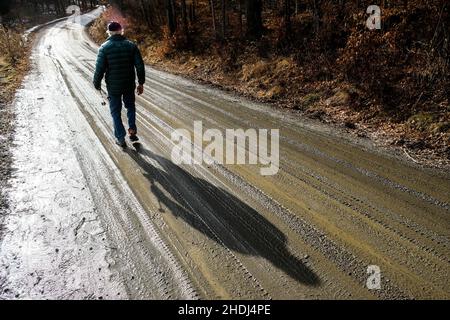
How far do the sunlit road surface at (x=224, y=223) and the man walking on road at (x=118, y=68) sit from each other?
0.74 meters

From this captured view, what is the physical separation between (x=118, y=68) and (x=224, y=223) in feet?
12.0

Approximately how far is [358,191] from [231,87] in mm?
7693

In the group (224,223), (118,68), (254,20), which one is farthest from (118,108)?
(254,20)

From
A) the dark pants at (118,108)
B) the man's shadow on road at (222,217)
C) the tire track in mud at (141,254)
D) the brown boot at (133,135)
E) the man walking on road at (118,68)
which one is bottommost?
the man's shadow on road at (222,217)

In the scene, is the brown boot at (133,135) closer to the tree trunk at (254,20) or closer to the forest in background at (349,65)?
the forest in background at (349,65)

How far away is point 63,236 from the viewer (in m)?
4.22

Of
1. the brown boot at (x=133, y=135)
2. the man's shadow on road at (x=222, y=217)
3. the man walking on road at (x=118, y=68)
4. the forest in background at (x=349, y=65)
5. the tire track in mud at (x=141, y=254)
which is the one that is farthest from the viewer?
the forest in background at (x=349, y=65)

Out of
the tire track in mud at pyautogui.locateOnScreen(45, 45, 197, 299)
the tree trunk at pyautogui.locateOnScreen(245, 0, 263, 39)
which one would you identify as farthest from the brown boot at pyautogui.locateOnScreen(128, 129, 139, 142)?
the tree trunk at pyautogui.locateOnScreen(245, 0, 263, 39)

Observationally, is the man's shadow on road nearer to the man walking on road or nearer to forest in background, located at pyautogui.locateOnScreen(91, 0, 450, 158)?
the man walking on road

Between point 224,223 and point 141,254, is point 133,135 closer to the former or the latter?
point 224,223

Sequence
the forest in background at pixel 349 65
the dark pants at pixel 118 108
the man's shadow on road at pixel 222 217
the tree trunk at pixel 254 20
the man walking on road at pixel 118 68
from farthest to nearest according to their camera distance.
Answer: the tree trunk at pixel 254 20
the forest in background at pixel 349 65
the dark pants at pixel 118 108
the man walking on road at pixel 118 68
the man's shadow on road at pixel 222 217

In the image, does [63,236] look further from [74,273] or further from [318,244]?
[318,244]

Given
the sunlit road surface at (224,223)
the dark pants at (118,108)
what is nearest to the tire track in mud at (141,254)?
the sunlit road surface at (224,223)

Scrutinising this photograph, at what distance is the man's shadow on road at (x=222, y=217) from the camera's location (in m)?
3.68
